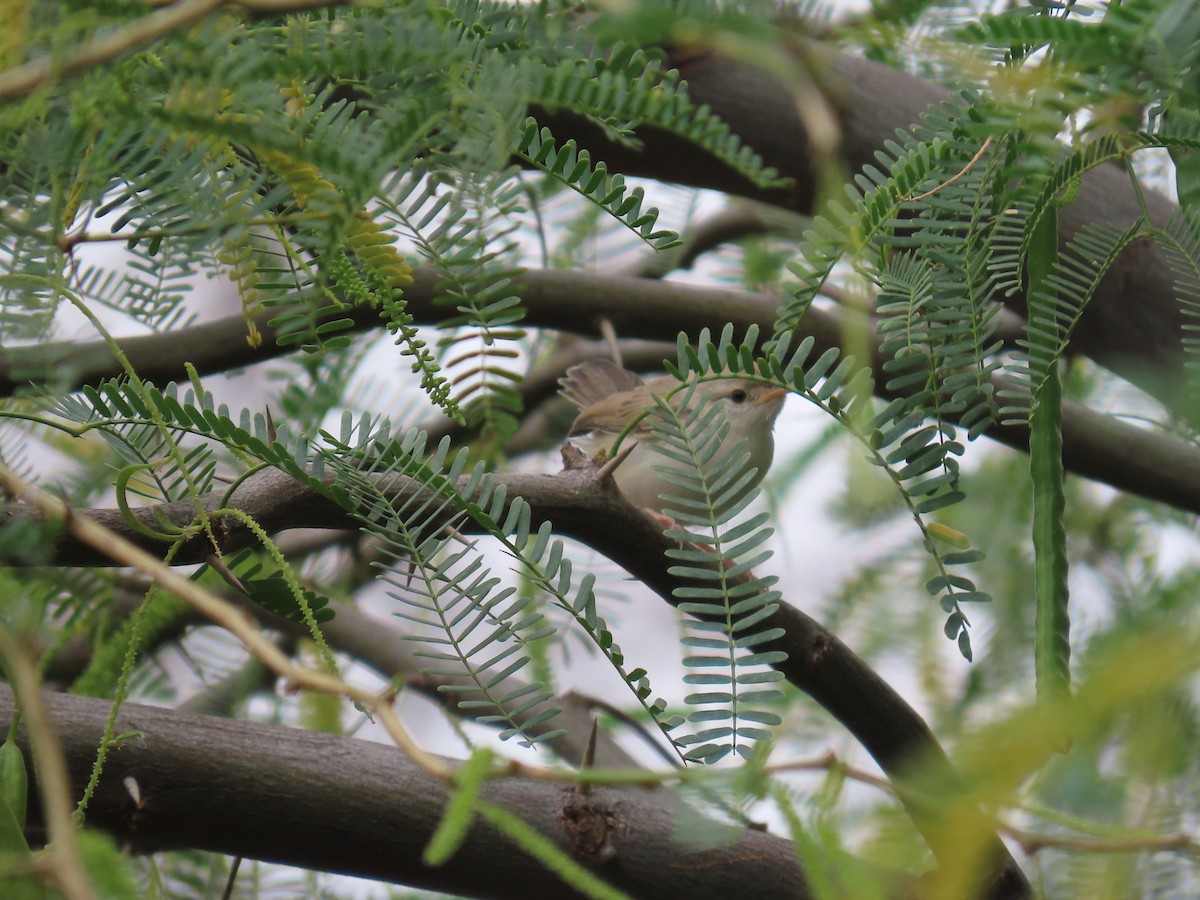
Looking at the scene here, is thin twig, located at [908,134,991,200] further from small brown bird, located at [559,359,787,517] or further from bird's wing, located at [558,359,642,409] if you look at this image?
bird's wing, located at [558,359,642,409]

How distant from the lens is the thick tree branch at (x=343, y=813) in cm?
149

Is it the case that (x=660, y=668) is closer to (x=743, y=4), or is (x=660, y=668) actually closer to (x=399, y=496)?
(x=399, y=496)

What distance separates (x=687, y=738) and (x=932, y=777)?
0.52 meters

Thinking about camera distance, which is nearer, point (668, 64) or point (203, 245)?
point (203, 245)

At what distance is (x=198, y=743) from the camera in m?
1.51

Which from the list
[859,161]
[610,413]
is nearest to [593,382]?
[610,413]

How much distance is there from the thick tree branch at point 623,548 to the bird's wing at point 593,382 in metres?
1.82

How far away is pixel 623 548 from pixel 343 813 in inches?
20.9

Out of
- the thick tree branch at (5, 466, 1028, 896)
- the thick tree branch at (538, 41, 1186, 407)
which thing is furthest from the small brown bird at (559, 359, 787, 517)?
the thick tree branch at (5, 466, 1028, 896)

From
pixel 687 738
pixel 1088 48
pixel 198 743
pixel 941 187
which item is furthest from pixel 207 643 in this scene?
pixel 1088 48

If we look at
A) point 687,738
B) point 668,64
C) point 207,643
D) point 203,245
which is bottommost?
point 207,643

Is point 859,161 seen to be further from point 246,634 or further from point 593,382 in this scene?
point 246,634

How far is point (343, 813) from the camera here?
1.52 metres

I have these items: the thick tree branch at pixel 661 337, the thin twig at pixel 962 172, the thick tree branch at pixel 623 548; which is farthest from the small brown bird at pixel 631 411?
the thin twig at pixel 962 172
